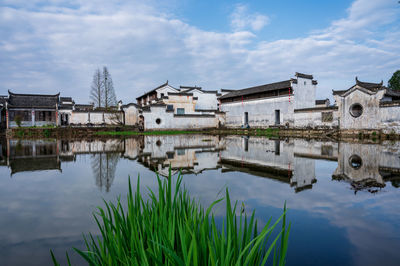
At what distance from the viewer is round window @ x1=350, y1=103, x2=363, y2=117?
20.2m

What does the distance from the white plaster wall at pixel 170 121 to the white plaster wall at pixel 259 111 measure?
335cm

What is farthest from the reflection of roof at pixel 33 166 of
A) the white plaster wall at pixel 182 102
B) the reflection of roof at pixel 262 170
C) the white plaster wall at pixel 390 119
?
the white plaster wall at pixel 182 102

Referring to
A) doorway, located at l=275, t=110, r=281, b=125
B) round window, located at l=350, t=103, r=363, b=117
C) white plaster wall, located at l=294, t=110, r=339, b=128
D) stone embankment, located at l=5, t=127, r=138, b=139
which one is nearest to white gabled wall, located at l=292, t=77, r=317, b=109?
white plaster wall, located at l=294, t=110, r=339, b=128

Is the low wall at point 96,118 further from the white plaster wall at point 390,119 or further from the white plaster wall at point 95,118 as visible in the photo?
the white plaster wall at point 390,119

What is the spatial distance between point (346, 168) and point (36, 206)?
7.38 metres

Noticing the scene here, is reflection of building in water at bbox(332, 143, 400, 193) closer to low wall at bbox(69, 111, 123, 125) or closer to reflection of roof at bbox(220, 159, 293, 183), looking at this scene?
reflection of roof at bbox(220, 159, 293, 183)

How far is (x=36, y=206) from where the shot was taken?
400cm

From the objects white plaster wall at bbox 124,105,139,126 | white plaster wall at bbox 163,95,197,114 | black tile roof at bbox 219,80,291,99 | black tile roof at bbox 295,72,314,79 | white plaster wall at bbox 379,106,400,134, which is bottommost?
white plaster wall at bbox 379,106,400,134

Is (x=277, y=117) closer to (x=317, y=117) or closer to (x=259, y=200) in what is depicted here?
(x=317, y=117)

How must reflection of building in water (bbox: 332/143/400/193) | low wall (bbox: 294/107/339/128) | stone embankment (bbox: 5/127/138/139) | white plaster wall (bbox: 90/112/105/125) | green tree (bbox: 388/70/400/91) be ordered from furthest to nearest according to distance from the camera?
green tree (bbox: 388/70/400/91) → white plaster wall (bbox: 90/112/105/125) → stone embankment (bbox: 5/127/138/139) → low wall (bbox: 294/107/339/128) → reflection of building in water (bbox: 332/143/400/193)

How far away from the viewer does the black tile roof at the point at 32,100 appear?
99.7ft

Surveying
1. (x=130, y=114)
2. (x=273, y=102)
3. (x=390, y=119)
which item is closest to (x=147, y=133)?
(x=130, y=114)

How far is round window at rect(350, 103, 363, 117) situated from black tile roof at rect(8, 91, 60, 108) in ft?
111

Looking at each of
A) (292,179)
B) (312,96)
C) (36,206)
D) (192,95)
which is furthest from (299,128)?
(36,206)
